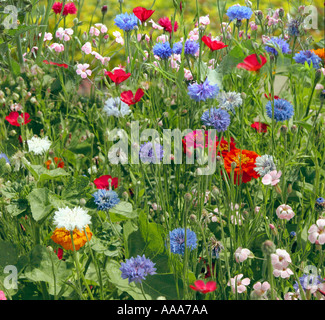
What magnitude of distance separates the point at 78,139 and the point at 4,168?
17.4 inches

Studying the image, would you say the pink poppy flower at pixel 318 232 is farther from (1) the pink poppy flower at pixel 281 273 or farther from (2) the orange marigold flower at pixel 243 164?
(2) the orange marigold flower at pixel 243 164

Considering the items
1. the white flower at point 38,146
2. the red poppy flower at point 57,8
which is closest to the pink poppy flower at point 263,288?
the white flower at point 38,146

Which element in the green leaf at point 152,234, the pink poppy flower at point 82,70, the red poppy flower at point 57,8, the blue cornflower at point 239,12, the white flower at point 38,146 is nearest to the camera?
the green leaf at point 152,234

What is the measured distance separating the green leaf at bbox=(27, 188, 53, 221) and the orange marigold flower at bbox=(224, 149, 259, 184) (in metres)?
0.33

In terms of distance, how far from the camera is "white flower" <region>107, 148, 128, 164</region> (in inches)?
41.1

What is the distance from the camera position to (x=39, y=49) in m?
1.46

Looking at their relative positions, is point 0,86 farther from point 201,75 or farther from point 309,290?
point 309,290

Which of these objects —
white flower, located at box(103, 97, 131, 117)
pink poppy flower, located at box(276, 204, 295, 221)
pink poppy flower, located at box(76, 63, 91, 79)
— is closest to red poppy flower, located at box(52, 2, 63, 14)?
pink poppy flower, located at box(76, 63, 91, 79)

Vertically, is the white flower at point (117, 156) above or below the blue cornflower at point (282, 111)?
below

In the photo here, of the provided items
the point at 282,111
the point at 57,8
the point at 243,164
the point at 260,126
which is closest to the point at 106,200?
the point at 243,164

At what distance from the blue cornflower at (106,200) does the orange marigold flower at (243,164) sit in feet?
0.75

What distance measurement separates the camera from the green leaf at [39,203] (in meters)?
0.82

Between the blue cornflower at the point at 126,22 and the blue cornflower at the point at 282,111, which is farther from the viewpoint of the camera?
the blue cornflower at the point at 126,22

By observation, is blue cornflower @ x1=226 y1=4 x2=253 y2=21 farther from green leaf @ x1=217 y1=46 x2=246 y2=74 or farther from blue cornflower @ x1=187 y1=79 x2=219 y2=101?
blue cornflower @ x1=187 y1=79 x2=219 y2=101
